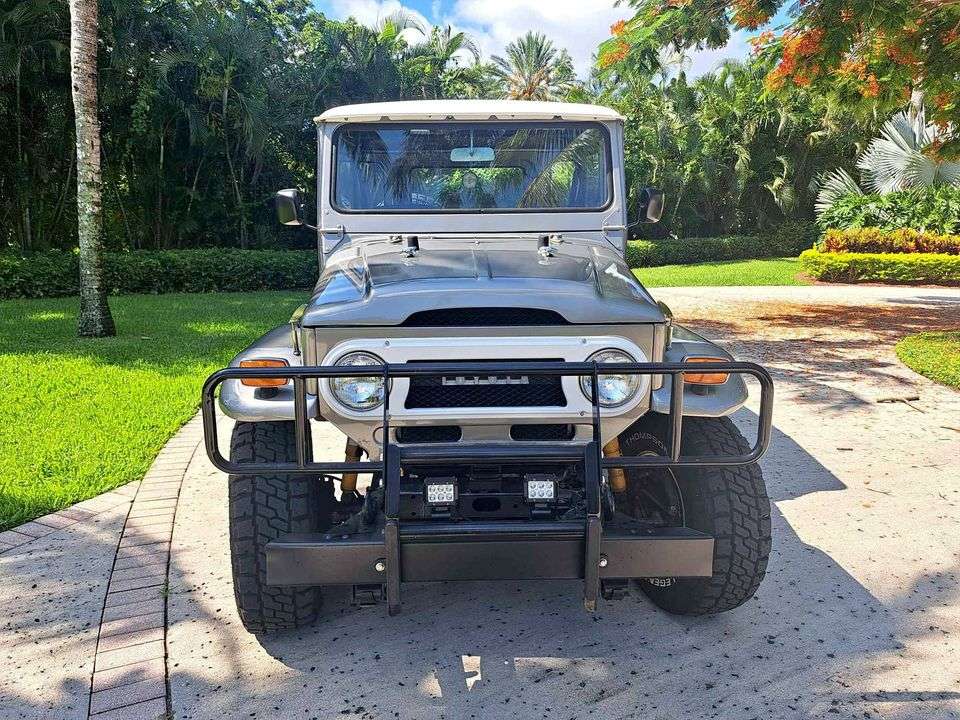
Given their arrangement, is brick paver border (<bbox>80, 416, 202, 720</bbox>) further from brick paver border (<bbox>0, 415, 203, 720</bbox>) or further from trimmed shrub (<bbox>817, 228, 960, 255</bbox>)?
trimmed shrub (<bbox>817, 228, 960, 255</bbox>)

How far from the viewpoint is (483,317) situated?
267 cm

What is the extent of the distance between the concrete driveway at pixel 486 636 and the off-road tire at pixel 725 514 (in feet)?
0.67

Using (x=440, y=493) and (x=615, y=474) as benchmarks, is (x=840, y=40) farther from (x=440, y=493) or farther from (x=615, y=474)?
(x=440, y=493)

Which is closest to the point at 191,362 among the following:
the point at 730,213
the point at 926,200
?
the point at 926,200

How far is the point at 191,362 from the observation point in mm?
8172

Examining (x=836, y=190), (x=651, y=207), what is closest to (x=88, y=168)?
(x=651, y=207)

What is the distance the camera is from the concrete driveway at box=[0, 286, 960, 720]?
2590mm

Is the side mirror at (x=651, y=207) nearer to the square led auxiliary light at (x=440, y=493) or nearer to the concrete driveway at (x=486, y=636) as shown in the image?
the concrete driveway at (x=486, y=636)

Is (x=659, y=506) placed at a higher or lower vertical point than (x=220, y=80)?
lower

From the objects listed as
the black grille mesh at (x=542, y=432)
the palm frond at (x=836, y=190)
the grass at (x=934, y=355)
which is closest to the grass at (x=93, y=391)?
the black grille mesh at (x=542, y=432)

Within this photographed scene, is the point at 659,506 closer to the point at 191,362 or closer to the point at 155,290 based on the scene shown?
the point at 191,362

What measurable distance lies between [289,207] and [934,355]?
7.34 m

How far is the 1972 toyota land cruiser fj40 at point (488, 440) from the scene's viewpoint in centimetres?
236

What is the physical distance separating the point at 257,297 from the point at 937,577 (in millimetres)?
13526
